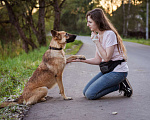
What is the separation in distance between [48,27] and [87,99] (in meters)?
17.8

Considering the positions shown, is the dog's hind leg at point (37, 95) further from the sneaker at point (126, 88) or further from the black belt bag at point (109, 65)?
the sneaker at point (126, 88)

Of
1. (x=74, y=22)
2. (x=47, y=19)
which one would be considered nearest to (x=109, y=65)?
(x=47, y=19)

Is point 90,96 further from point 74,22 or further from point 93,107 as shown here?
point 74,22

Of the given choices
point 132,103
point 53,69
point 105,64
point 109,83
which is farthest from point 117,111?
point 53,69

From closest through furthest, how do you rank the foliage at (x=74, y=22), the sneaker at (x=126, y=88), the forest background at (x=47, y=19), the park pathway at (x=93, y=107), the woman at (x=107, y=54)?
the park pathway at (x=93, y=107)
the woman at (x=107, y=54)
the sneaker at (x=126, y=88)
the forest background at (x=47, y=19)
the foliage at (x=74, y=22)

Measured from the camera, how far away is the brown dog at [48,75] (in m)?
4.41

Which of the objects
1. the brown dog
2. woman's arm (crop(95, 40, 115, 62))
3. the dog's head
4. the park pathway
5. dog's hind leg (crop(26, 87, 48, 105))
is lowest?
the park pathway

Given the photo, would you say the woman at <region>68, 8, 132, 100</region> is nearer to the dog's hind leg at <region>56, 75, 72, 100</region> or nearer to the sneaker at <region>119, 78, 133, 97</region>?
the sneaker at <region>119, 78, 133, 97</region>

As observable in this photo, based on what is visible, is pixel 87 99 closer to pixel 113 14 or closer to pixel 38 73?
pixel 38 73

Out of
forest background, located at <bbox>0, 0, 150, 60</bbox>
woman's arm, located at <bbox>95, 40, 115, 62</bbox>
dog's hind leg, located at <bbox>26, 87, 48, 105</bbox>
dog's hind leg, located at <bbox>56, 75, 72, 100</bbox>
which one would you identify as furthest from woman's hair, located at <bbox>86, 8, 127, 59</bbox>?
forest background, located at <bbox>0, 0, 150, 60</bbox>

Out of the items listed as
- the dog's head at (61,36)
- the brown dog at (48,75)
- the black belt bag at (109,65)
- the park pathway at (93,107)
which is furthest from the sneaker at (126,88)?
the dog's head at (61,36)

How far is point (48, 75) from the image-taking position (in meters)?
4.64

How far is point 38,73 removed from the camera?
4625mm

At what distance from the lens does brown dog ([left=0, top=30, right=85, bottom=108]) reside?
4.41 m
